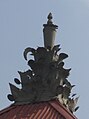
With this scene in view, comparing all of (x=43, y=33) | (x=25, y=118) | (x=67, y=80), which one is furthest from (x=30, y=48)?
(x=25, y=118)

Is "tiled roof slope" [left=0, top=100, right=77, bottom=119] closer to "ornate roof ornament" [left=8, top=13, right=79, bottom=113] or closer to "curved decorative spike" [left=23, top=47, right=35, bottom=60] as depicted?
"ornate roof ornament" [left=8, top=13, right=79, bottom=113]

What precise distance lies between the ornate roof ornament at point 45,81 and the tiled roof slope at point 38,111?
21 cm

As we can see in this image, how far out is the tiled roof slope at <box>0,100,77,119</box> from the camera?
14.6 meters

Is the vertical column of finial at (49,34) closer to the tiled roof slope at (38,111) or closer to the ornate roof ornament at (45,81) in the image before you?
the ornate roof ornament at (45,81)

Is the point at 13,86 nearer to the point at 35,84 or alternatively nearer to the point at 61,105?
the point at 35,84

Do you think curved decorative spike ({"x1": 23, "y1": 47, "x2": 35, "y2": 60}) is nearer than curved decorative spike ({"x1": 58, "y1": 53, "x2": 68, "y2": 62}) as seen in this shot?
No

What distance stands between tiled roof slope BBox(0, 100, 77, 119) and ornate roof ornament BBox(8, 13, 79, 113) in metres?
0.21

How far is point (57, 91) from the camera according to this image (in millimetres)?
15414

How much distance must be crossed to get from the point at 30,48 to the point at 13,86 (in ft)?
5.04

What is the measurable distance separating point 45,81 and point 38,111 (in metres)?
1.26

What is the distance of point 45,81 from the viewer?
15695mm

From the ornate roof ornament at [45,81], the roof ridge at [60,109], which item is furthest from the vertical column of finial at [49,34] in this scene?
the roof ridge at [60,109]

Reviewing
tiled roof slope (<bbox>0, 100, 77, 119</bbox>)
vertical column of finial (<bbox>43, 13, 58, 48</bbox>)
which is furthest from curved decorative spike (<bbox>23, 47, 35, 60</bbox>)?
tiled roof slope (<bbox>0, 100, 77, 119</bbox>)

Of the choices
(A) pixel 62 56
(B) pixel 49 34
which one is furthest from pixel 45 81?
(B) pixel 49 34
